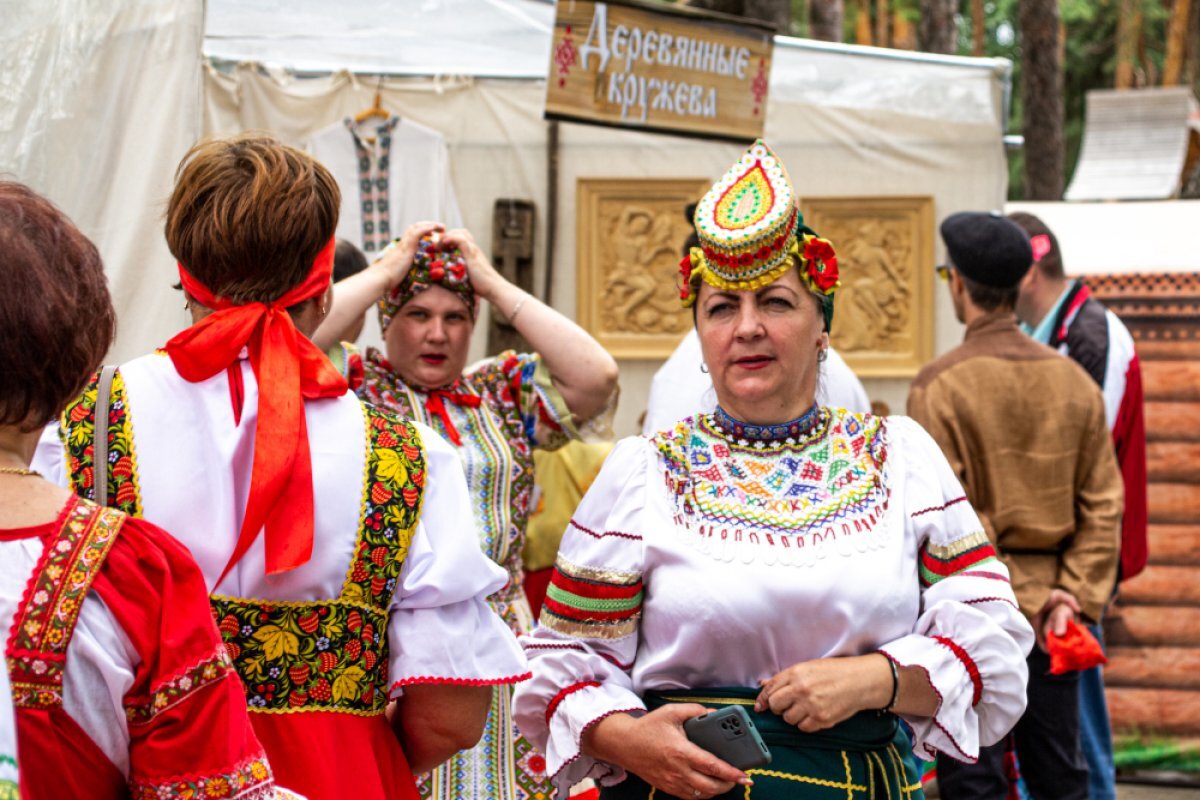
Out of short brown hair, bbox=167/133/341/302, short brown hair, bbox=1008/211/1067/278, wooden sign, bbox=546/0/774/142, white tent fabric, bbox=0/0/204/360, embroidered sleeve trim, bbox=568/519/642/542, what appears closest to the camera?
short brown hair, bbox=167/133/341/302

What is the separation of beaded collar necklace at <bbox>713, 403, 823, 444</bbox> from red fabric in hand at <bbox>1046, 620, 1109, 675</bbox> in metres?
Answer: 2.13

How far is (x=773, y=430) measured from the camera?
2.61m

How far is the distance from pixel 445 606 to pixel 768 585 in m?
0.55

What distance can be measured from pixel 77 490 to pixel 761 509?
1.13 metres

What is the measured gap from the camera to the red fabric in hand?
4.36 metres

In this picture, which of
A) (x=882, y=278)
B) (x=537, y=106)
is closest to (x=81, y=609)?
(x=537, y=106)

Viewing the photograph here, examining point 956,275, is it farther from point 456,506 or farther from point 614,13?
point 456,506

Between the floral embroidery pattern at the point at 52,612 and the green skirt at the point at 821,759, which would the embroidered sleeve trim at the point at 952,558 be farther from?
the floral embroidery pattern at the point at 52,612

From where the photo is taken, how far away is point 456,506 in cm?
229

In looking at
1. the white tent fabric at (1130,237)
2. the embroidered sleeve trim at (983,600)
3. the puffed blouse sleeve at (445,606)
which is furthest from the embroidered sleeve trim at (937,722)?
the white tent fabric at (1130,237)

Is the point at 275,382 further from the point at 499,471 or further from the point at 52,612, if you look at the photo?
the point at 499,471

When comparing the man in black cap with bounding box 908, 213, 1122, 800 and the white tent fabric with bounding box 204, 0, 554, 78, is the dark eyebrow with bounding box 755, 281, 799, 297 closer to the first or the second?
the man in black cap with bounding box 908, 213, 1122, 800

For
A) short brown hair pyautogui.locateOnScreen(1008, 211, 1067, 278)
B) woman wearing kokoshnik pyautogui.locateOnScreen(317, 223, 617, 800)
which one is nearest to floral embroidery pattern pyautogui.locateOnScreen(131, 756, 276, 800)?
woman wearing kokoshnik pyautogui.locateOnScreen(317, 223, 617, 800)

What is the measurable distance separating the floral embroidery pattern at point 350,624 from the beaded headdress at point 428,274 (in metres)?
1.49
